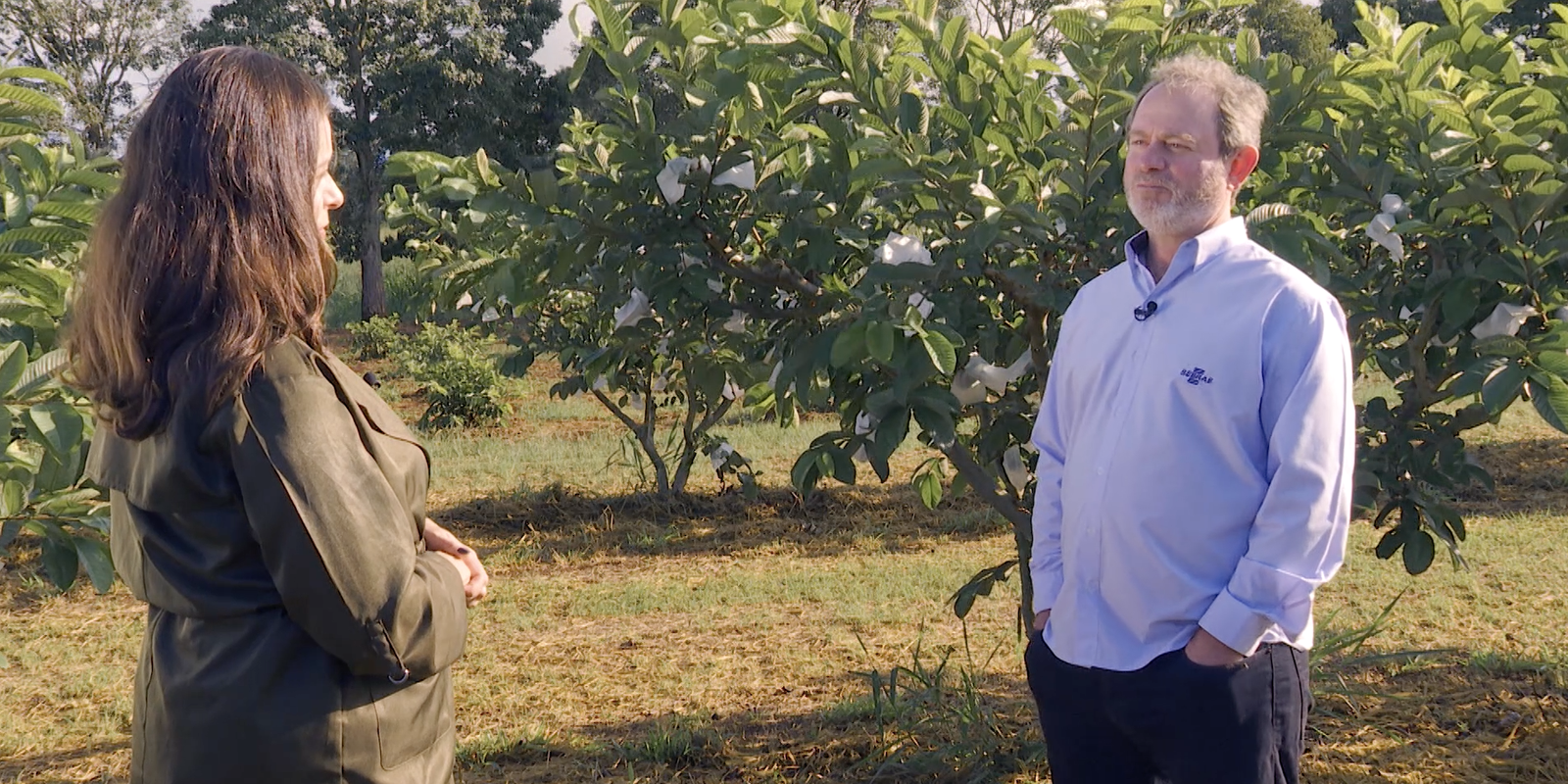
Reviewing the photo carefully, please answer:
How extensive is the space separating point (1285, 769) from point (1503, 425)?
323 inches

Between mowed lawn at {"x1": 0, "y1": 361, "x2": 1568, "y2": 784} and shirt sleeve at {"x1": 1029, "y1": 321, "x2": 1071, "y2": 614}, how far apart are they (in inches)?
50.0

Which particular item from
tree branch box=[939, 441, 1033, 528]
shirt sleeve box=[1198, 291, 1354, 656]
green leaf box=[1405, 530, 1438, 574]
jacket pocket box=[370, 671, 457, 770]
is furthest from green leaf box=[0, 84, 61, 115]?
green leaf box=[1405, 530, 1438, 574]

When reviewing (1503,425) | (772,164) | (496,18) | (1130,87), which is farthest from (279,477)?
(496,18)

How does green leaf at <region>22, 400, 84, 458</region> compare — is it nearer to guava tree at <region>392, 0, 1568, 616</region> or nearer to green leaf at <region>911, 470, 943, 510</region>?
guava tree at <region>392, 0, 1568, 616</region>

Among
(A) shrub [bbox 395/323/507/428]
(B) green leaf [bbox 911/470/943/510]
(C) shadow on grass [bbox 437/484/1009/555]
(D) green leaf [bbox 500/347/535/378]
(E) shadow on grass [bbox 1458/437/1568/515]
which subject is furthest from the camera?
(A) shrub [bbox 395/323/507/428]

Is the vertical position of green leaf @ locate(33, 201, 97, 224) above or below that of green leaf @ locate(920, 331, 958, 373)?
above

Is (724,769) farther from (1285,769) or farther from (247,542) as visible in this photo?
(247,542)

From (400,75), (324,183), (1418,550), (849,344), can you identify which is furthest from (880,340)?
(400,75)

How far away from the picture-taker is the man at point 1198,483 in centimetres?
164

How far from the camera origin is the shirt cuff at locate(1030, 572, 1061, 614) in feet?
6.46

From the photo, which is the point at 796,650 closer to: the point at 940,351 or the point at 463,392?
the point at 940,351

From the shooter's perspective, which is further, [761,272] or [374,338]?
[374,338]

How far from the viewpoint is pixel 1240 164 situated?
5.98 feet

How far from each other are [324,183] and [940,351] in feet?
3.45
